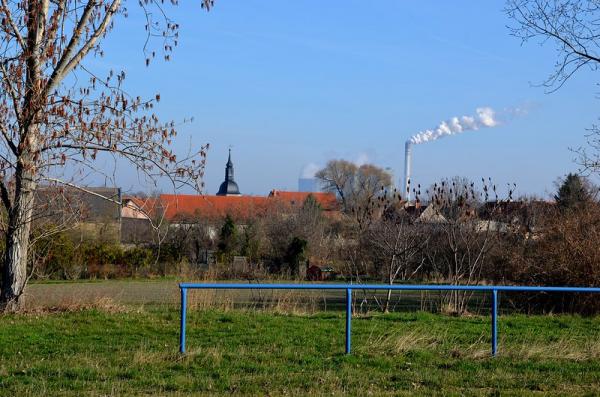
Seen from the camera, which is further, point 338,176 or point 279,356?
point 338,176

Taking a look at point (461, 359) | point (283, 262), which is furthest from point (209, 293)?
point (283, 262)

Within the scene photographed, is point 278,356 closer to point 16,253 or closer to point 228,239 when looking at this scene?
point 16,253

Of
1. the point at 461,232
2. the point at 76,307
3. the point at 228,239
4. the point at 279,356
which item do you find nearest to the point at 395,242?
the point at 461,232

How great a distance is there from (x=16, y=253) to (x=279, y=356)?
7.59 meters

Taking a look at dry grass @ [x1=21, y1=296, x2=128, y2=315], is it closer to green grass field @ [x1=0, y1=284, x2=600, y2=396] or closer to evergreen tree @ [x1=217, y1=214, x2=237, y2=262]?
green grass field @ [x1=0, y1=284, x2=600, y2=396]

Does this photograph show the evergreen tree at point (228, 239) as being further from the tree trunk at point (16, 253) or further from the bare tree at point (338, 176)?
the bare tree at point (338, 176)

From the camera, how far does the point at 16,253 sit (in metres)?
16.2

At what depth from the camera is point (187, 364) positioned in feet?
33.8

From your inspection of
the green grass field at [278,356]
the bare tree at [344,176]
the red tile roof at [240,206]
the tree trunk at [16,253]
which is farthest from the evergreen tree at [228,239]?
the bare tree at [344,176]

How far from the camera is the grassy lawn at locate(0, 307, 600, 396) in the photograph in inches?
355

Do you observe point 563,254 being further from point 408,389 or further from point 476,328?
point 408,389

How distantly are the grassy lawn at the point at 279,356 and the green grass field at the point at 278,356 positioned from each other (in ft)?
0.05

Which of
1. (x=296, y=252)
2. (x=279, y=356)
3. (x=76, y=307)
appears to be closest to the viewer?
(x=279, y=356)

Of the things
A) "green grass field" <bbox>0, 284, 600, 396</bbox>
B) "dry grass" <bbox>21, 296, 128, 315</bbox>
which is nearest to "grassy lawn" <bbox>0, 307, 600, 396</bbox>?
"green grass field" <bbox>0, 284, 600, 396</bbox>
